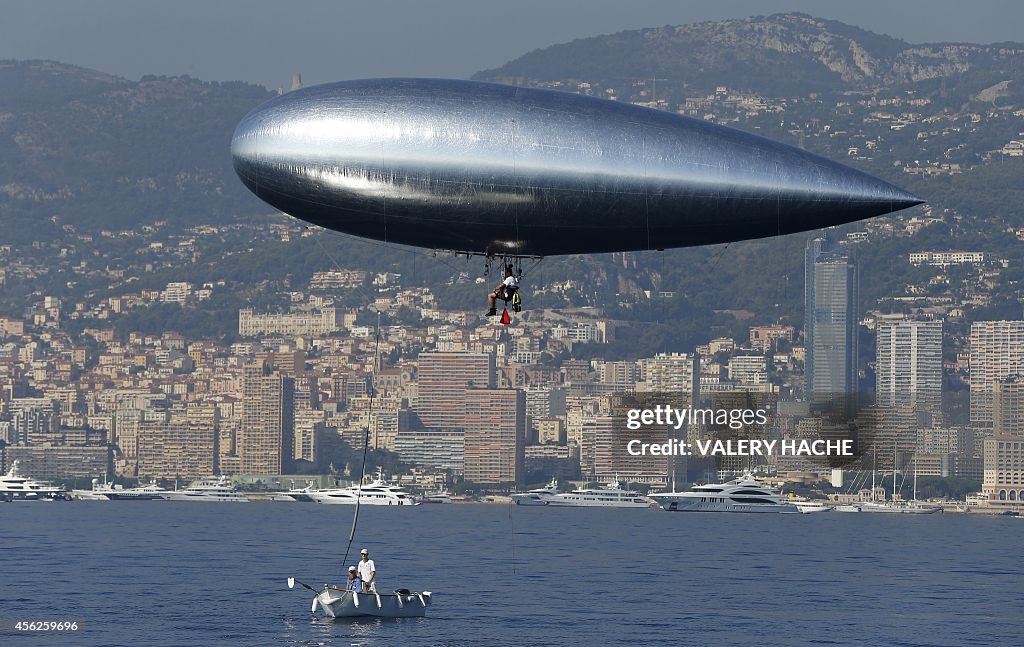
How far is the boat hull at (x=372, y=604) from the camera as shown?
47906 millimetres

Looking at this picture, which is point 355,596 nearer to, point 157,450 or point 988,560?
point 988,560

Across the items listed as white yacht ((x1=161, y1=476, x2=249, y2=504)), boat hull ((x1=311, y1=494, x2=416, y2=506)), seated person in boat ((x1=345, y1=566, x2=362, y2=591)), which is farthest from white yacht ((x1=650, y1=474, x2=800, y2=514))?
seated person in boat ((x1=345, y1=566, x2=362, y2=591))

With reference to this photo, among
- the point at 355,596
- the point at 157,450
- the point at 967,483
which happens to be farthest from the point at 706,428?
the point at 355,596

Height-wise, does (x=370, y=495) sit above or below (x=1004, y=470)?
below

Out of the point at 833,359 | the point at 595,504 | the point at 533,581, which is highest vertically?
the point at 833,359

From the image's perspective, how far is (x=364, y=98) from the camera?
95.3 ft

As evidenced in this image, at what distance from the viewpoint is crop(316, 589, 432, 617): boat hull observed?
157 feet

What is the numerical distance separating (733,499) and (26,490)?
57.0 metres


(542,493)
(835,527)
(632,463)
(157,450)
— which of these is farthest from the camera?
(157,450)

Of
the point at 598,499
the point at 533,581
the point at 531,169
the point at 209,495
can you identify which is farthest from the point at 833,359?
the point at 531,169

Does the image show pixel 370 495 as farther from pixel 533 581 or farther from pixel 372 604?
pixel 372 604

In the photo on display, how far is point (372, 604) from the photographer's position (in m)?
47.9

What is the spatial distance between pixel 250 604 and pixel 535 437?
124121 mm

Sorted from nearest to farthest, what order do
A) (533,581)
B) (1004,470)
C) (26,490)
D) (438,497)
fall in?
(533,581) < (1004,470) < (26,490) < (438,497)
